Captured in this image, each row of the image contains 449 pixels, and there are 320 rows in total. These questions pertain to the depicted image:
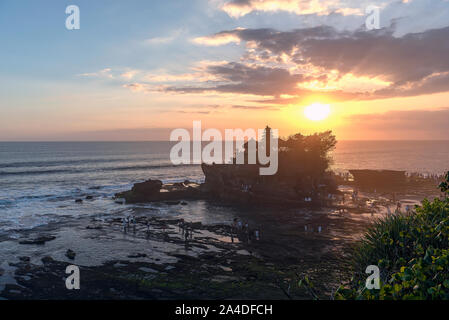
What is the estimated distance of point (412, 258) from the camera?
39.5 feet

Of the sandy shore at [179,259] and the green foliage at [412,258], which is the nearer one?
the green foliage at [412,258]

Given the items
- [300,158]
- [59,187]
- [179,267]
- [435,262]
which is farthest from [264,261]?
[59,187]

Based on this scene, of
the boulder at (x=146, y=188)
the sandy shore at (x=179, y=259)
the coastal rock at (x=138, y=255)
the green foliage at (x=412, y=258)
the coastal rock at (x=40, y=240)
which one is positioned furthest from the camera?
the boulder at (x=146, y=188)

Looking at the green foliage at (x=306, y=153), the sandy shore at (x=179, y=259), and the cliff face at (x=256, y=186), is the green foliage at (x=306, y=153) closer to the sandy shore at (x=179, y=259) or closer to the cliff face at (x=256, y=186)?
the cliff face at (x=256, y=186)

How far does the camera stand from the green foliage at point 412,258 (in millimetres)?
7094

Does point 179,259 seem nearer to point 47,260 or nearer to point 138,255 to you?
point 138,255

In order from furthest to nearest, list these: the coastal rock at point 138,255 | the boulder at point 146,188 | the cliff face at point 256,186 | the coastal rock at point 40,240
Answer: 1. the boulder at point 146,188
2. the cliff face at point 256,186
3. the coastal rock at point 40,240
4. the coastal rock at point 138,255

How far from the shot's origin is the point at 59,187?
71.3 metres

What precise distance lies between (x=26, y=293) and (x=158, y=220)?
22714mm

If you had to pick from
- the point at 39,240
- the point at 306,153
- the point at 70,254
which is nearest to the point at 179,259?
the point at 70,254

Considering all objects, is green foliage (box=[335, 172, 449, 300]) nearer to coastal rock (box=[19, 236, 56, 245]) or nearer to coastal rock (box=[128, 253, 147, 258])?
coastal rock (box=[128, 253, 147, 258])

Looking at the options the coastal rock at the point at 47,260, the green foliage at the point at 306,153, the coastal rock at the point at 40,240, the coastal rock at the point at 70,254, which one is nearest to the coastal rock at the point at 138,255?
the coastal rock at the point at 70,254

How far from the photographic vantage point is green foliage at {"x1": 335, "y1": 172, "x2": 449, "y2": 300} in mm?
7094
